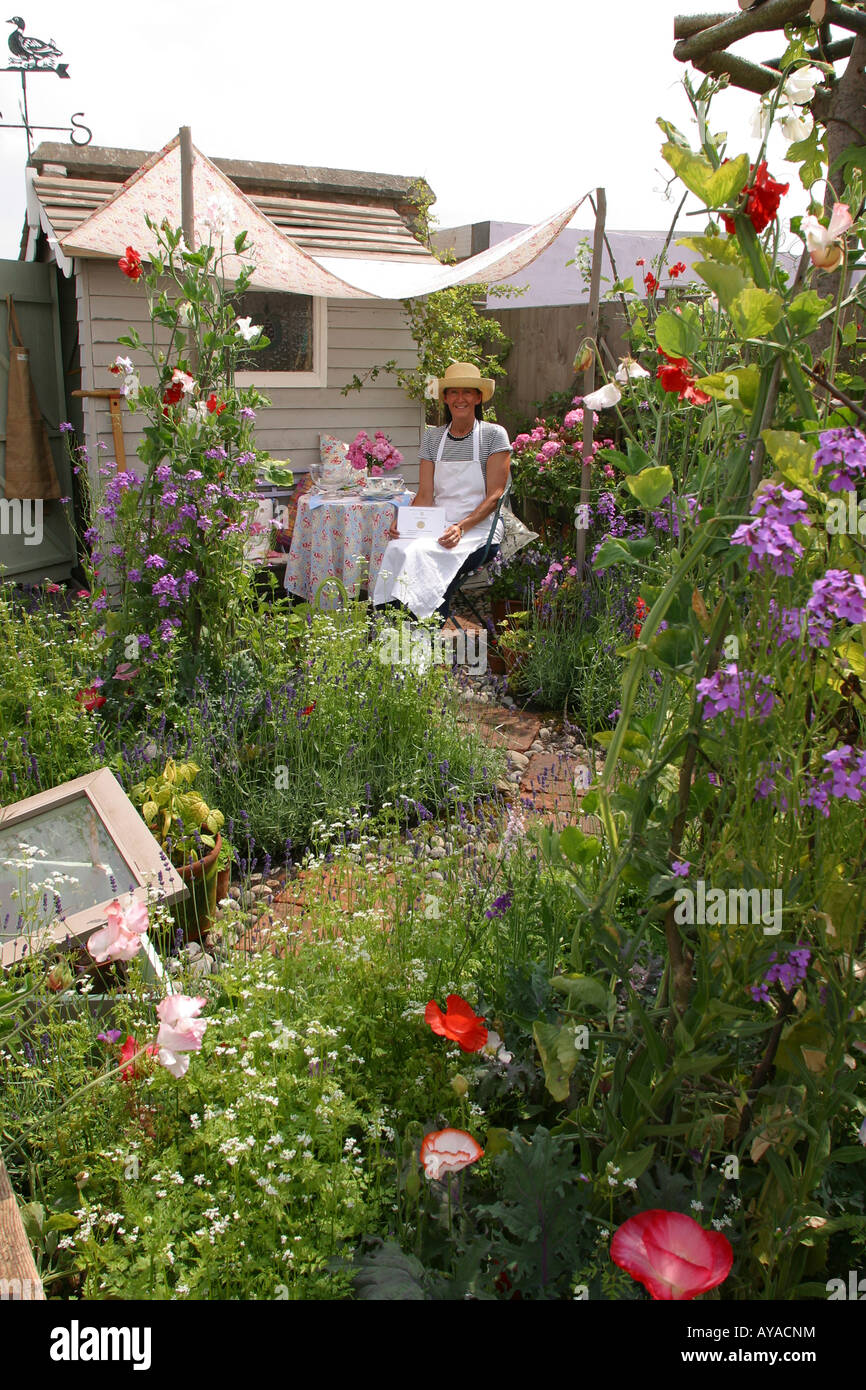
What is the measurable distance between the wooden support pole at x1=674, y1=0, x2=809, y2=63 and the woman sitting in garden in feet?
9.51

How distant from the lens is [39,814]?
2.38 m

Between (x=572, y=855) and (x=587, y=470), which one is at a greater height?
(x=587, y=470)

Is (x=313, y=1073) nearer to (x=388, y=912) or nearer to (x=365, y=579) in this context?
(x=388, y=912)

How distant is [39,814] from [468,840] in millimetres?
1057

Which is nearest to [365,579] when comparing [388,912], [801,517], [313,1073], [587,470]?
[587,470]

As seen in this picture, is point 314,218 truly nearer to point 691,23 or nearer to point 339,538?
point 339,538

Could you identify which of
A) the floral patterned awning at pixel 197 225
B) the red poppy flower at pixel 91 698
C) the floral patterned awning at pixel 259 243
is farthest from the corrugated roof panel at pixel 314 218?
the red poppy flower at pixel 91 698

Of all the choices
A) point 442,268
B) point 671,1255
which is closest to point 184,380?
point 671,1255

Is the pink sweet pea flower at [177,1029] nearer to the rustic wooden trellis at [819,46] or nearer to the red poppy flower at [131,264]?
the rustic wooden trellis at [819,46]

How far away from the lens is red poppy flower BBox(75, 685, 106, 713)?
10.5 ft

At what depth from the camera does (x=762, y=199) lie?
3.75ft

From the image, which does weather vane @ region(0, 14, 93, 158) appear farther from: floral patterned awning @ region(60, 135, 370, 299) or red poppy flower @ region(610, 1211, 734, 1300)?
red poppy flower @ region(610, 1211, 734, 1300)

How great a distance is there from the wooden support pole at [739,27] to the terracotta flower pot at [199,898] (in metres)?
2.12

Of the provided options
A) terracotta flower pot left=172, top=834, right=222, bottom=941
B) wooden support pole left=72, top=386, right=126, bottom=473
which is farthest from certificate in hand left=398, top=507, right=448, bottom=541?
terracotta flower pot left=172, top=834, right=222, bottom=941
